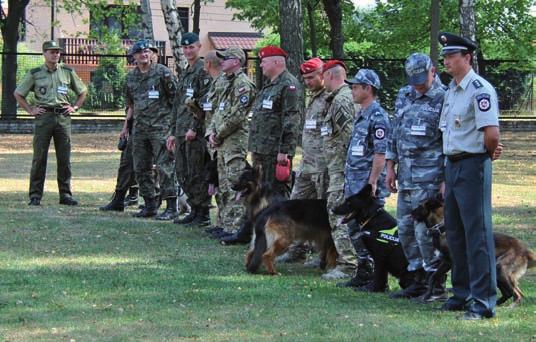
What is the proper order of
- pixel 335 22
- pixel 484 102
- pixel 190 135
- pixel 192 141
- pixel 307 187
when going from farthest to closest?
pixel 335 22 → pixel 192 141 → pixel 190 135 → pixel 307 187 → pixel 484 102

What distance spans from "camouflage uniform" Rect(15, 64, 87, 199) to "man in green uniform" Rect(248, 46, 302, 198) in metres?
4.89

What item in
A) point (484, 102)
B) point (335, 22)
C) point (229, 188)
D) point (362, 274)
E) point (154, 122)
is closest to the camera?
point (484, 102)

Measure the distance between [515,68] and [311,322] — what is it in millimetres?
29623

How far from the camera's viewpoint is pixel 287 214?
927 centimetres

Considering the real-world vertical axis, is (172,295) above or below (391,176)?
below

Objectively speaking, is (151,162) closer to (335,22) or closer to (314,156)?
(314,156)

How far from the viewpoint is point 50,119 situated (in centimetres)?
1474

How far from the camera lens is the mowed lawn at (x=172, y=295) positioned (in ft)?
21.9

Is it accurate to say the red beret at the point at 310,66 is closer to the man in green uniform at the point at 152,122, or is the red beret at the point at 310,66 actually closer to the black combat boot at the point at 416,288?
the black combat boot at the point at 416,288

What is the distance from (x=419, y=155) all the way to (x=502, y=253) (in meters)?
1.00

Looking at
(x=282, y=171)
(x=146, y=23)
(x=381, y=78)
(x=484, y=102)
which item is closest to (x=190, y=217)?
(x=282, y=171)

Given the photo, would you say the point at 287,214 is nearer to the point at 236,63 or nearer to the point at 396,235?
the point at 396,235

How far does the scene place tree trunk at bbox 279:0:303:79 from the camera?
68.5 ft

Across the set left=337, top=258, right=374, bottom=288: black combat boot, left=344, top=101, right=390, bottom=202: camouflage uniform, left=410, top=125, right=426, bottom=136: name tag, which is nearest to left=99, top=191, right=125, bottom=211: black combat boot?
left=337, top=258, right=374, bottom=288: black combat boot
